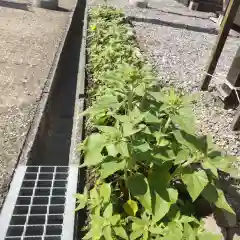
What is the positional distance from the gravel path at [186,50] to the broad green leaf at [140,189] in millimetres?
1649

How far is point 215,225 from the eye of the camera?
2.12 meters

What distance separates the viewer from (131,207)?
1.95 metres

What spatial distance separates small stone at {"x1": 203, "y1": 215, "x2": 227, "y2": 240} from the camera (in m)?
2.08

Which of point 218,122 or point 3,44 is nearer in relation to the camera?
point 218,122

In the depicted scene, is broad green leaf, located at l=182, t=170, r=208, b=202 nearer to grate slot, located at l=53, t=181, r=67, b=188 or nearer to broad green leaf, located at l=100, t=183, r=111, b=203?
broad green leaf, located at l=100, t=183, r=111, b=203

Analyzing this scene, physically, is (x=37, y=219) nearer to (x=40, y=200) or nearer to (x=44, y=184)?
(x=40, y=200)

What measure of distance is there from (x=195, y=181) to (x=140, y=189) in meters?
0.32

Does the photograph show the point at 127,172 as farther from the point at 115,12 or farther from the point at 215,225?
the point at 115,12

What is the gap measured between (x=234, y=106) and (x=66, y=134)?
2.20m

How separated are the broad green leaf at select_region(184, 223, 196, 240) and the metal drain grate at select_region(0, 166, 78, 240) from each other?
675mm

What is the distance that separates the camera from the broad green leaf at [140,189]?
5.80 ft

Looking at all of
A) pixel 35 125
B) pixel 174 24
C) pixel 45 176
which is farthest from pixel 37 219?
pixel 174 24

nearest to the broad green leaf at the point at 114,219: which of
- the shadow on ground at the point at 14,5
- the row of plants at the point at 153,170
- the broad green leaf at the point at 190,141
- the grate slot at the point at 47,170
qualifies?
the row of plants at the point at 153,170

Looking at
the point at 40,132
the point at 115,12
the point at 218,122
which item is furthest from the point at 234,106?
the point at 115,12
